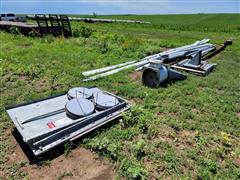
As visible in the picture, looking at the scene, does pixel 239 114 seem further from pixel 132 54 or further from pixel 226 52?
pixel 226 52

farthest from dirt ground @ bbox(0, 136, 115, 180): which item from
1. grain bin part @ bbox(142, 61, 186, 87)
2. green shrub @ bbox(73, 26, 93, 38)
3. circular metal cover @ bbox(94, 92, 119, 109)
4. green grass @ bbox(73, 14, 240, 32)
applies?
green grass @ bbox(73, 14, 240, 32)

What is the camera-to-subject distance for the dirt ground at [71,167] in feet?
→ 8.80

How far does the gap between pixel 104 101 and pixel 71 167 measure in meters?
1.36

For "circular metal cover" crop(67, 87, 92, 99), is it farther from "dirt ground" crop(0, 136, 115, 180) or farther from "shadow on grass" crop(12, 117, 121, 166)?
"dirt ground" crop(0, 136, 115, 180)

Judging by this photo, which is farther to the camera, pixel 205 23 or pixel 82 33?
pixel 205 23

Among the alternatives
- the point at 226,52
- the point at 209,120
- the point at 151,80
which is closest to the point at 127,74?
the point at 151,80

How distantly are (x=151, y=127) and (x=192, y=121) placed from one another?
785 mm

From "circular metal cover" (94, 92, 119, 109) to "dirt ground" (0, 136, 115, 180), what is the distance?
0.91m

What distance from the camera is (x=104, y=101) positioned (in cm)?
391

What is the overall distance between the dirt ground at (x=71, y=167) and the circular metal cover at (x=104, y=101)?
906 mm

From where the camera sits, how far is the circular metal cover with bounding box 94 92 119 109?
12.5ft

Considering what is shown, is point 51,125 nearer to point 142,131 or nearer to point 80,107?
point 80,107

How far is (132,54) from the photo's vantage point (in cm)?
836

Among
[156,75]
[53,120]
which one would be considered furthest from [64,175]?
[156,75]
